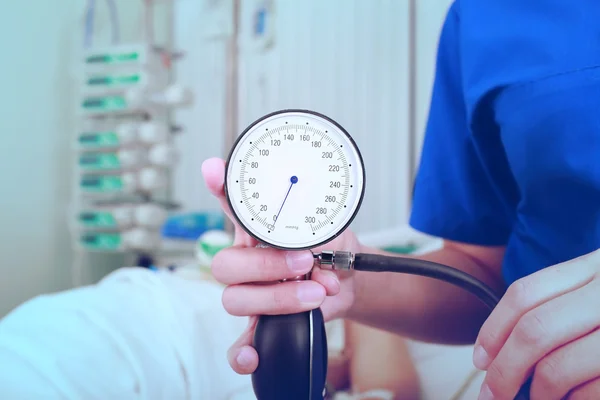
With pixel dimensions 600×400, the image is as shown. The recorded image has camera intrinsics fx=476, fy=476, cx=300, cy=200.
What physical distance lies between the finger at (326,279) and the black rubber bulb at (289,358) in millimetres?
22

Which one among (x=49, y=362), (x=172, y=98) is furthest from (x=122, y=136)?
(x=49, y=362)

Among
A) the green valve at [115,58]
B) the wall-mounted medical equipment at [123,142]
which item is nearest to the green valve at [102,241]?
the wall-mounted medical equipment at [123,142]

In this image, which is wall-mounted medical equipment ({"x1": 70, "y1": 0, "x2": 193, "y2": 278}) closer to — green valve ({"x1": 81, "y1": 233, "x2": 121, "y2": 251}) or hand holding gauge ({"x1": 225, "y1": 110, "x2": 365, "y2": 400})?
green valve ({"x1": 81, "y1": 233, "x2": 121, "y2": 251})

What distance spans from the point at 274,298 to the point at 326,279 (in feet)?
0.14

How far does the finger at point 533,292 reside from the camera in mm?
271

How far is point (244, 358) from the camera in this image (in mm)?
356

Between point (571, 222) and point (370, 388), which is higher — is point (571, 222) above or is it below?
above

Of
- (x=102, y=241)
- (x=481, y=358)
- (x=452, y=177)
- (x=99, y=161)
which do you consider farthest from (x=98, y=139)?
(x=481, y=358)

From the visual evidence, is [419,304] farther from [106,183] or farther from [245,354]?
[106,183]

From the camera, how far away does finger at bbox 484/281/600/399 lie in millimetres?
256

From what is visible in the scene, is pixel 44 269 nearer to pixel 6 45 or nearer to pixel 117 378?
pixel 6 45

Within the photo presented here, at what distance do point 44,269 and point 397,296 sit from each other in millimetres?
856

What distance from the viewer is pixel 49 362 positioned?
44 cm

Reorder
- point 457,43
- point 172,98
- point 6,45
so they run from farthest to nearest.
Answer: point 172,98, point 6,45, point 457,43
